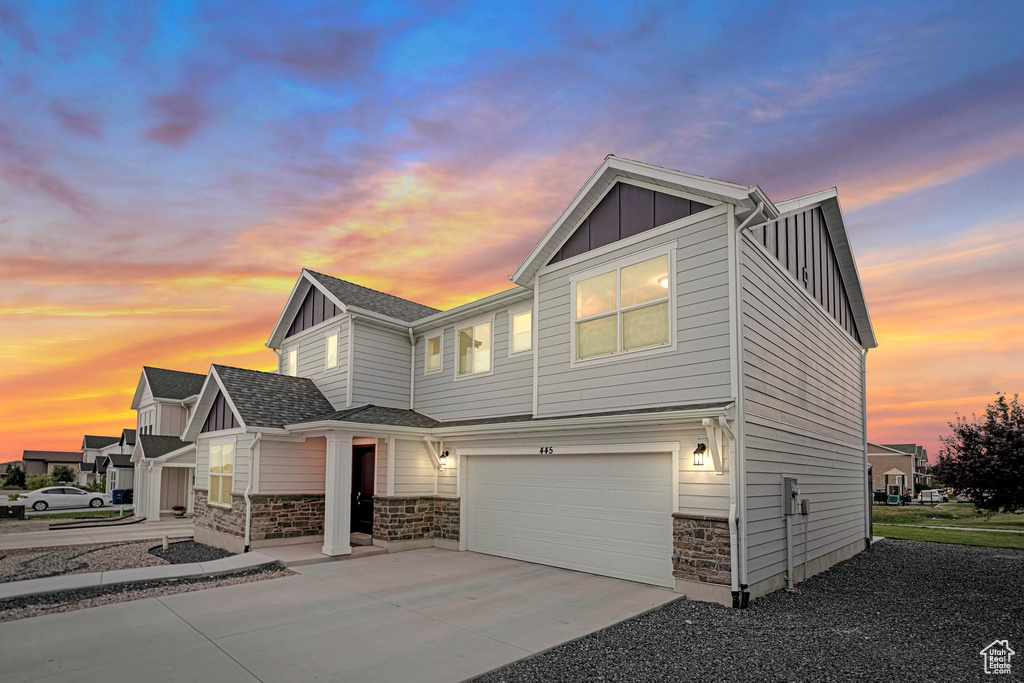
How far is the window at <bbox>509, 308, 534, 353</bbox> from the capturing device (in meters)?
12.6

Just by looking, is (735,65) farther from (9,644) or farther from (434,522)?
(9,644)

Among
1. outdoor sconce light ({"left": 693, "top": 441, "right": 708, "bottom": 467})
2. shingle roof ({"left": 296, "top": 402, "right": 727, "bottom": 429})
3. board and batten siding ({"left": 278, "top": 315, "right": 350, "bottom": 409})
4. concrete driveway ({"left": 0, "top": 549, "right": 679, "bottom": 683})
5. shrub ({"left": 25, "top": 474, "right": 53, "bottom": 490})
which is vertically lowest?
shrub ({"left": 25, "top": 474, "right": 53, "bottom": 490})

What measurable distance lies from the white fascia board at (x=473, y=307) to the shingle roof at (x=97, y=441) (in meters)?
45.5

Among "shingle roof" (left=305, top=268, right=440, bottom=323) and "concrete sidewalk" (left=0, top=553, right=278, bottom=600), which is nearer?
"concrete sidewalk" (left=0, top=553, right=278, bottom=600)

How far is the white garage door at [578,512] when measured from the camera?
9320mm

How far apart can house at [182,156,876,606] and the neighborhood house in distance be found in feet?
0.14

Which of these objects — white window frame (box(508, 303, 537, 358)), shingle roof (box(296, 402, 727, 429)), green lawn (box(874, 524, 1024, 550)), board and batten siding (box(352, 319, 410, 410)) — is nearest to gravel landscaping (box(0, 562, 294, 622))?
shingle roof (box(296, 402, 727, 429))

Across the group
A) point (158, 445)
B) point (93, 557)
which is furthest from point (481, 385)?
point (158, 445)

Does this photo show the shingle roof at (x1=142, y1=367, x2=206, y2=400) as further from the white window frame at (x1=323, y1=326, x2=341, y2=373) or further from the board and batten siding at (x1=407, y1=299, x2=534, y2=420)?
the board and batten siding at (x1=407, y1=299, x2=534, y2=420)

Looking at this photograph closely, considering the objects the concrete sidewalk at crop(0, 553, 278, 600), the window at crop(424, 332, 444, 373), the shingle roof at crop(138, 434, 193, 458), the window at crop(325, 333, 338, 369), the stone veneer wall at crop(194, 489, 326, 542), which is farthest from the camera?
the shingle roof at crop(138, 434, 193, 458)

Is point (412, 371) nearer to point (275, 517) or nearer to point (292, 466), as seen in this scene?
point (292, 466)

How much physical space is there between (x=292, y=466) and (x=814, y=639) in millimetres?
11121

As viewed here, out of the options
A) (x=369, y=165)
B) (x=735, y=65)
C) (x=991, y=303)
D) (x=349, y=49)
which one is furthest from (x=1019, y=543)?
(x=349, y=49)

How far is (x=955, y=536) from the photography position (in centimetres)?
1906
